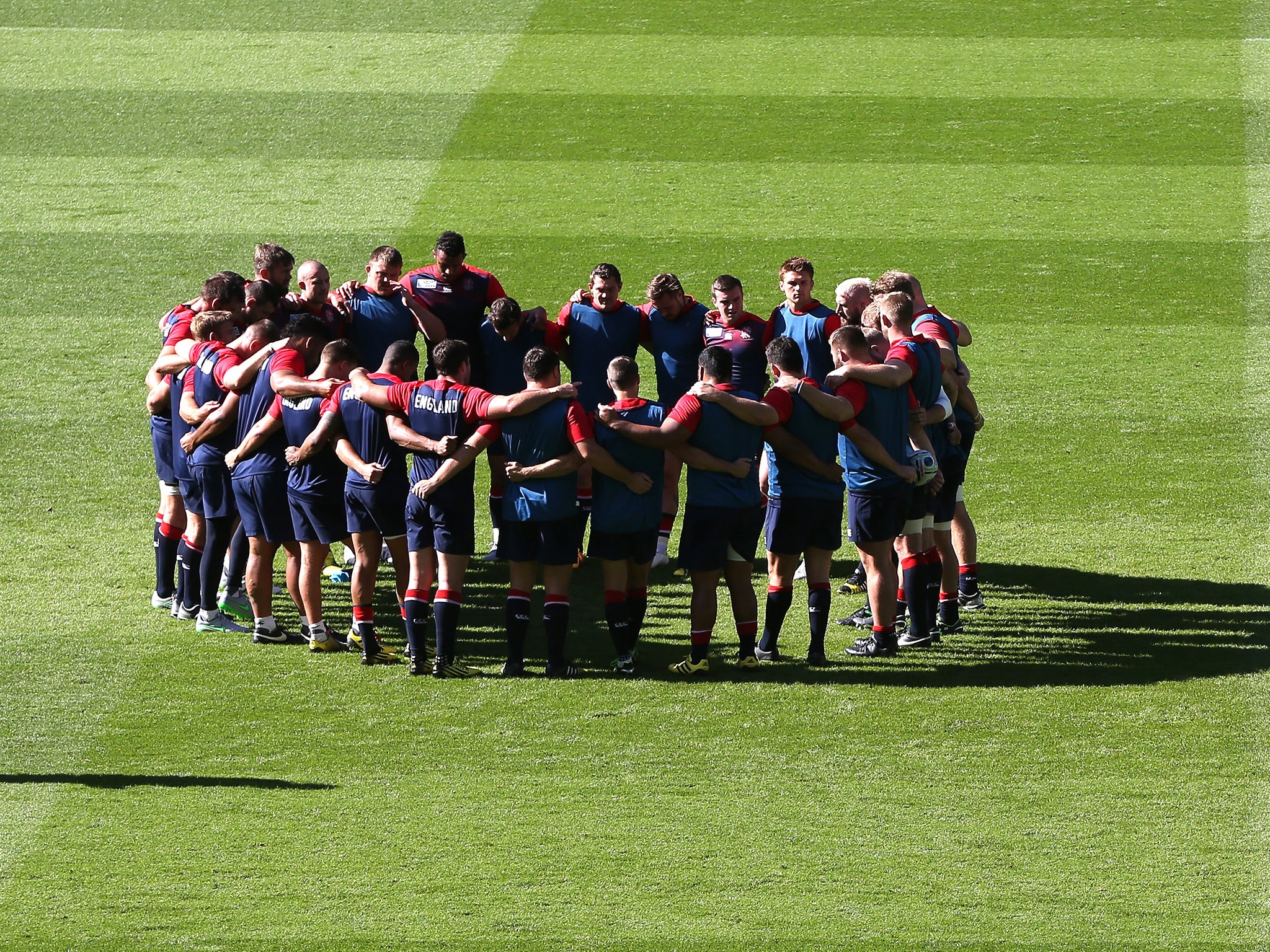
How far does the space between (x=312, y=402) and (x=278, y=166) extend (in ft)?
34.1

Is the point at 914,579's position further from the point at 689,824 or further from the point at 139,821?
the point at 139,821

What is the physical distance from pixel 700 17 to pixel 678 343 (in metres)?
13.7

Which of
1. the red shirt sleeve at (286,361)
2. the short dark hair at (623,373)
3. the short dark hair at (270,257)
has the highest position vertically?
the short dark hair at (270,257)

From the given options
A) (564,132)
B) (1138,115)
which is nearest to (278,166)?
(564,132)

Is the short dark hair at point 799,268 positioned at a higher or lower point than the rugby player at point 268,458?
higher

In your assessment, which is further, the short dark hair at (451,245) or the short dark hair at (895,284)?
the short dark hair at (451,245)

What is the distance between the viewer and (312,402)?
819 centimetres

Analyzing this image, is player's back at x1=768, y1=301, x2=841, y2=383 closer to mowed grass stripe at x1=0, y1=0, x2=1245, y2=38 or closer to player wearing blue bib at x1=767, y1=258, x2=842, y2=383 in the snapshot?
player wearing blue bib at x1=767, y1=258, x2=842, y2=383

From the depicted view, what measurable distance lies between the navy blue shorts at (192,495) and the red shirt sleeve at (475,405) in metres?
1.84

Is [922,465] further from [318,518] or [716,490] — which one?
[318,518]

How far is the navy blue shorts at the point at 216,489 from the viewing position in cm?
858

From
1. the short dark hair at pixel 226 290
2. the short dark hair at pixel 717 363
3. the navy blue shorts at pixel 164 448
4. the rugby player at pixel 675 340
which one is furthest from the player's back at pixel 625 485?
the navy blue shorts at pixel 164 448

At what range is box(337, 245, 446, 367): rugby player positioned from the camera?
9422mm

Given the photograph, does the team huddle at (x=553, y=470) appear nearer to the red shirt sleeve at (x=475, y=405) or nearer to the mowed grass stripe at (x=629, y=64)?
the red shirt sleeve at (x=475, y=405)
